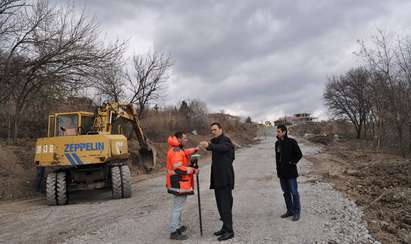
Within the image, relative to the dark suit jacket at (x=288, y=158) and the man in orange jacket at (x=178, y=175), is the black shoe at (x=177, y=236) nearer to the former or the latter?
the man in orange jacket at (x=178, y=175)

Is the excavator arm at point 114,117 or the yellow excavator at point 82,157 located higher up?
the excavator arm at point 114,117

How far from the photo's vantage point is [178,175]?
5.57 meters

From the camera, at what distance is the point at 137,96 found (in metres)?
25.4

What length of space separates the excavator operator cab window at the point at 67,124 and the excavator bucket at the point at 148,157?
522 centimetres

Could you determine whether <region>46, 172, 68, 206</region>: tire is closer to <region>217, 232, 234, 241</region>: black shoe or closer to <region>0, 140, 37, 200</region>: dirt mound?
<region>0, 140, 37, 200</region>: dirt mound

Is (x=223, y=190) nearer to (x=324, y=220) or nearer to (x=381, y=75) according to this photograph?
(x=324, y=220)

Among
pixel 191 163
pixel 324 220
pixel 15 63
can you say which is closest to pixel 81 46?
pixel 15 63

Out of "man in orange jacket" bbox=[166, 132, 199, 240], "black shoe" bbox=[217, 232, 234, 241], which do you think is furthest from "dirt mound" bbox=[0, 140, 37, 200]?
"black shoe" bbox=[217, 232, 234, 241]

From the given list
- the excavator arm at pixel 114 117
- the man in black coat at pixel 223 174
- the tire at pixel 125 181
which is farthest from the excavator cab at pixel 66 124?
the man in black coat at pixel 223 174

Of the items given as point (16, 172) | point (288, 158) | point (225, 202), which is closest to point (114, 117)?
point (16, 172)

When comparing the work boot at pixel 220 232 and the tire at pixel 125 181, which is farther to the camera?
the tire at pixel 125 181

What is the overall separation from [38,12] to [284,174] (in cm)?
1162

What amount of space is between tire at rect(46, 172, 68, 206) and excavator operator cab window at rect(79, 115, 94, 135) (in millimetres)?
1780

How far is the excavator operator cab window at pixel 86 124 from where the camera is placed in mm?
11304
